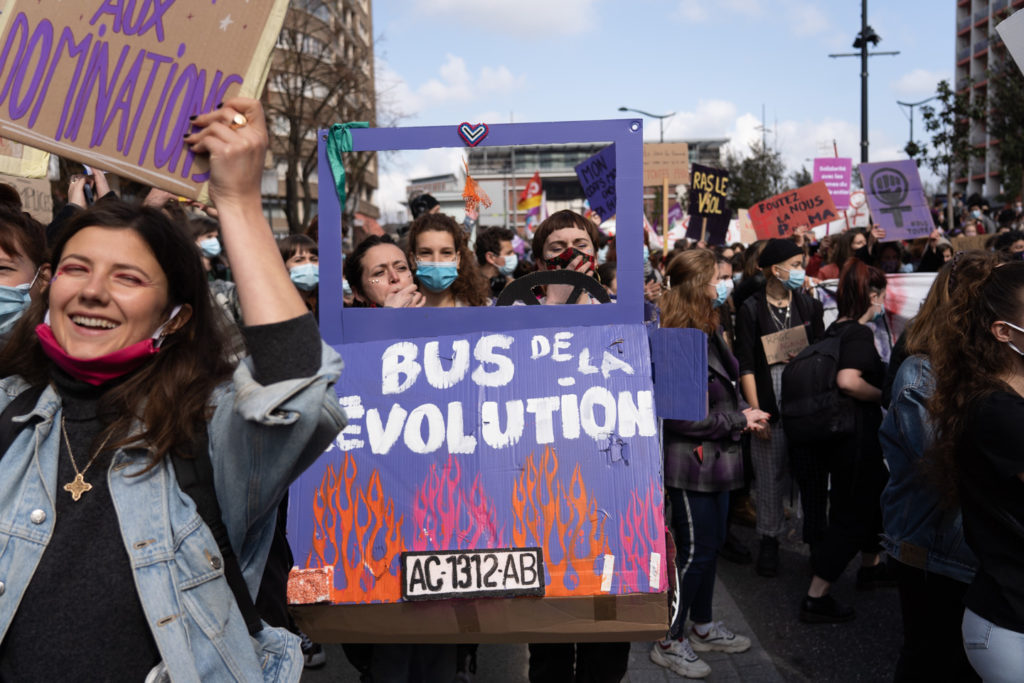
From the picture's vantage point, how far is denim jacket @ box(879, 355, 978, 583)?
2799mm

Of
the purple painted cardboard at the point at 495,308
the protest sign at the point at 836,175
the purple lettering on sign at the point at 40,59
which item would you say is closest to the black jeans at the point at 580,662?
the purple painted cardboard at the point at 495,308

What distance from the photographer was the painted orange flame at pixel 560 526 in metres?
2.19

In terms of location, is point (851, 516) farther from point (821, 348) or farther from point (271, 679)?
point (271, 679)

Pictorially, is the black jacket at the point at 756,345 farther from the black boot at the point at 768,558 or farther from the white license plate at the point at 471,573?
the white license plate at the point at 471,573

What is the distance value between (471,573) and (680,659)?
225cm

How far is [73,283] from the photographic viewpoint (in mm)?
1539

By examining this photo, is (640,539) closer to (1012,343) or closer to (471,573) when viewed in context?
(471,573)

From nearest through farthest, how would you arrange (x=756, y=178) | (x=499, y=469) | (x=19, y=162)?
(x=499, y=469) < (x=19, y=162) < (x=756, y=178)

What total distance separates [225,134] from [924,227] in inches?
360

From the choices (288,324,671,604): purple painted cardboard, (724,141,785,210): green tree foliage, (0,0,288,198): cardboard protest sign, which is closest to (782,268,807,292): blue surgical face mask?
(288,324,671,604): purple painted cardboard

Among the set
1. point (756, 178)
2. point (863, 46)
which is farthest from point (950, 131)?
point (756, 178)

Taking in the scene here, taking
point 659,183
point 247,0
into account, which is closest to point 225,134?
point 247,0

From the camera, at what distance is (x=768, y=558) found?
208 inches

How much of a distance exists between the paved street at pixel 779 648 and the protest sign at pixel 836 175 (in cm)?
1158
